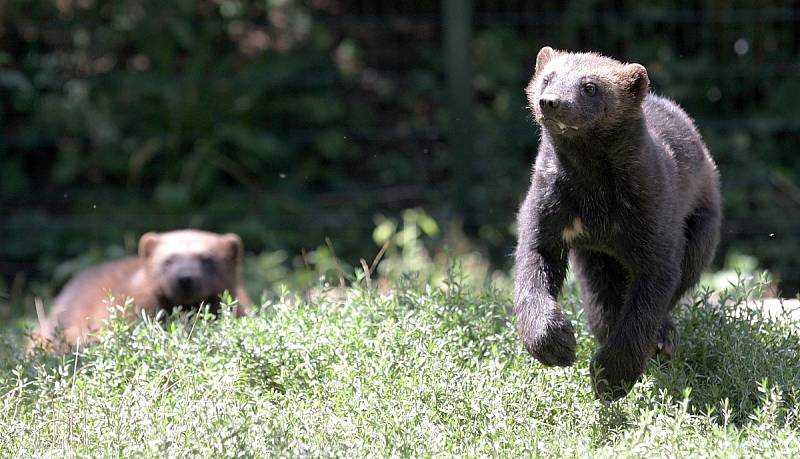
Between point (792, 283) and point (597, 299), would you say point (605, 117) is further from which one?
point (792, 283)

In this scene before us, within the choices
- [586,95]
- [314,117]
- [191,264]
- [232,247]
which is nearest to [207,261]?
[191,264]

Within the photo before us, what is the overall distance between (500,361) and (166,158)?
21.6 ft

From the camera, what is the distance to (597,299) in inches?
202

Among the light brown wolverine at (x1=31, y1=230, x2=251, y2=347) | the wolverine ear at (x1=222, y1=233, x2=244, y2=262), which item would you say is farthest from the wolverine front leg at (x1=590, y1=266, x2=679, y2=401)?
the wolverine ear at (x1=222, y1=233, x2=244, y2=262)

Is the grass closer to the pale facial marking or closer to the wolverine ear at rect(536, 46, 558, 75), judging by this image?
the pale facial marking

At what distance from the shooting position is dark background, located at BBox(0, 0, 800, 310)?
10.1 meters

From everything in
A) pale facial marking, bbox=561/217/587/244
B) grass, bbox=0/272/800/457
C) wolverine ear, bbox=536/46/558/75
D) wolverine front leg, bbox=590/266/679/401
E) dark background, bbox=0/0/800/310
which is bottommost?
dark background, bbox=0/0/800/310

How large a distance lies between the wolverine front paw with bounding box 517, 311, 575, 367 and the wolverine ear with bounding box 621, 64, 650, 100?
971mm

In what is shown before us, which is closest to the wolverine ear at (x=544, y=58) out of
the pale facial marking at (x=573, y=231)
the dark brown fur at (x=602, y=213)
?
the dark brown fur at (x=602, y=213)

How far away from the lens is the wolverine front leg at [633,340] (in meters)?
4.54

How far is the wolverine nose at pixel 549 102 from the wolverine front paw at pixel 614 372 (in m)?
0.99

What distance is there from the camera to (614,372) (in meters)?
4.55

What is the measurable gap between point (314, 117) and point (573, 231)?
21.5 feet

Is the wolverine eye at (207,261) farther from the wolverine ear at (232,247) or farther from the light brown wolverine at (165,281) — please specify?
the wolverine ear at (232,247)
